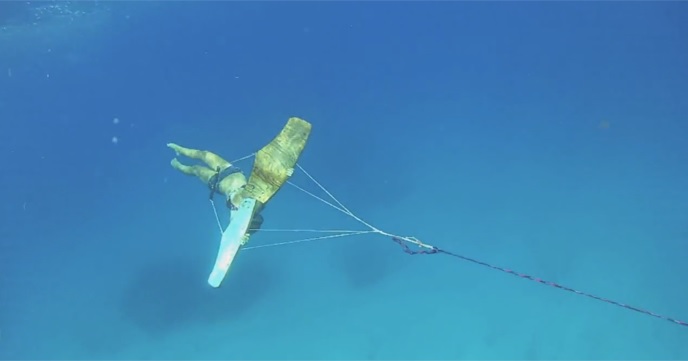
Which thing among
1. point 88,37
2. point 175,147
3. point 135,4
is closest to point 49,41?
point 88,37

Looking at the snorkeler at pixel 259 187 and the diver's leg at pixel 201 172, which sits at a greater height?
the snorkeler at pixel 259 187

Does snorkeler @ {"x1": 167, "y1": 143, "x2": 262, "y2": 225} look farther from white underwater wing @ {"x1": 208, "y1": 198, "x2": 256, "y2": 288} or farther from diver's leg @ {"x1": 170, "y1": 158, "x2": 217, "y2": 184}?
white underwater wing @ {"x1": 208, "y1": 198, "x2": 256, "y2": 288}

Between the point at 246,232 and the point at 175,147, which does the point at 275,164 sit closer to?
the point at 246,232

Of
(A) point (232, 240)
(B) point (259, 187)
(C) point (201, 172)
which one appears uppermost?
(B) point (259, 187)

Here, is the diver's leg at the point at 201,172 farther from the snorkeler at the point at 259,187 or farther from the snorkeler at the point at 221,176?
the snorkeler at the point at 259,187

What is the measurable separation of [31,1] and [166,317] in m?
18.2

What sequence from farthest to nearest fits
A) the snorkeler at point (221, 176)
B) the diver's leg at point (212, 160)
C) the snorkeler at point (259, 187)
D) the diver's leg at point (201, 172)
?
1. the diver's leg at point (201, 172)
2. the diver's leg at point (212, 160)
3. the snorkeler at point (221, 176)
4. the snorkeler at point (259, 187)

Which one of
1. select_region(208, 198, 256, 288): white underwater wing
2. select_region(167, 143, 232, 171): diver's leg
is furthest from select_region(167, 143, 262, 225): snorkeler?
select_region(208, 198, 256, 288): white underwater wing

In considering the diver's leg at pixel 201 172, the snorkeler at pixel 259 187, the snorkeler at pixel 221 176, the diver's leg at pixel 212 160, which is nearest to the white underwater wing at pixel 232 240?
the snorkeler at pixel 259 187

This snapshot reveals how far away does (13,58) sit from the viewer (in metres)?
29.5

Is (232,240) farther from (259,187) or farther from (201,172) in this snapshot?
(201,172)

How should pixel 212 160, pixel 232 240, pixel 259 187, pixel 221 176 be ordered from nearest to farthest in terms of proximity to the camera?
pixel 232 240 → pixel 259 187 → pixel 221 176 → pixel 212 160

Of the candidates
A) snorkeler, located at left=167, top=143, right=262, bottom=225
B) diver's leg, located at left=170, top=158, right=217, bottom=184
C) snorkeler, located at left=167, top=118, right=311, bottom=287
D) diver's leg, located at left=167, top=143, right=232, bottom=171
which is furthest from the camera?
diver's leg, located at left=170, top=158, right=217, bottom=184

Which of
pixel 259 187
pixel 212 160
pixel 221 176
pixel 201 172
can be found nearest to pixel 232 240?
pixel 259 187
